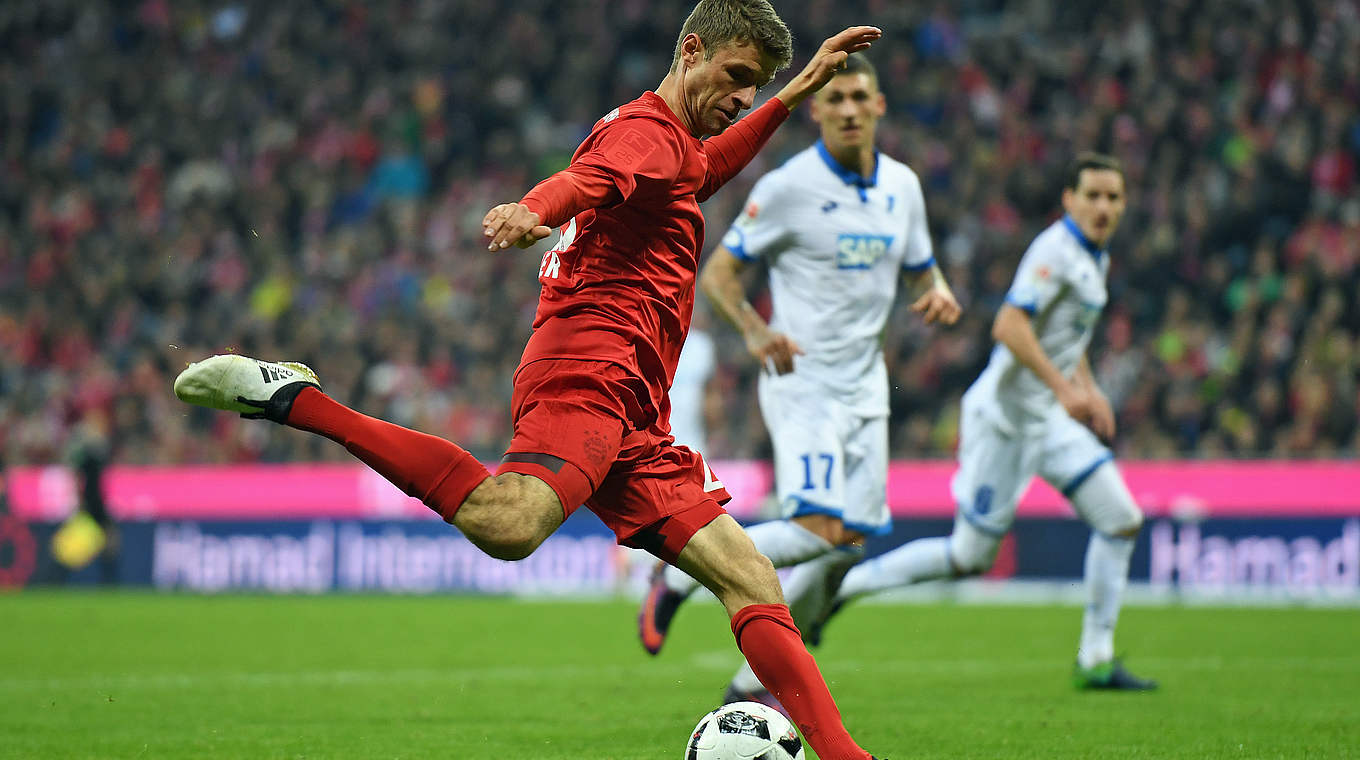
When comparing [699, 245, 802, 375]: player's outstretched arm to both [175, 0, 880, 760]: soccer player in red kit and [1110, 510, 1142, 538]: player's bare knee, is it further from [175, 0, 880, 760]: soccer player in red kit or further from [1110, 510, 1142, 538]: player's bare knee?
[1110, 510, 1142, 538]: player's bare knee

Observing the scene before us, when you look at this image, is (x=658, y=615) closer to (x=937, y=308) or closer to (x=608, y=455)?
(x=937, y=308)

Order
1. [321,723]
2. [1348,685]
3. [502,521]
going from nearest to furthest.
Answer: [502,521]
[321,723]
[1348,685]

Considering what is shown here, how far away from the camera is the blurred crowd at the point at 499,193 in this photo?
51.3 ft

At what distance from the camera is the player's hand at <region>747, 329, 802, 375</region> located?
6.18m

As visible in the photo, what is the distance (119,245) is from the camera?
2161cm

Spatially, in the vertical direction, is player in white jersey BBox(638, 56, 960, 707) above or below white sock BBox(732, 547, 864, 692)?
above

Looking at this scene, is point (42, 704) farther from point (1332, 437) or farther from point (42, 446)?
point (42, 446)

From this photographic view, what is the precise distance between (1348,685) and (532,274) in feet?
44.6

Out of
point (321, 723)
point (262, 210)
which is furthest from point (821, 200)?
point (262, 210)

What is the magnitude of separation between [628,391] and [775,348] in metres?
2.08

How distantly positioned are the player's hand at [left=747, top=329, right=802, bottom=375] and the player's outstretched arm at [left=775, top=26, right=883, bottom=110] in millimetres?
1656

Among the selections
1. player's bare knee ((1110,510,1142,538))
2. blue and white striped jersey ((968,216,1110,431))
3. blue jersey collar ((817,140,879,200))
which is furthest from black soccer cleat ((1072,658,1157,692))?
blue jersey collar ((817,140,879,200))

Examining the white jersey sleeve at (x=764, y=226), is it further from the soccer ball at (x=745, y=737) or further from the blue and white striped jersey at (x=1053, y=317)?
the soccer ball at (x=745, y=737)

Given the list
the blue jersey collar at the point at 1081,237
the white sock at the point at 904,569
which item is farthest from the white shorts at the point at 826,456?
the blue jersey collar at the point at 1081,237
